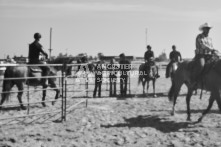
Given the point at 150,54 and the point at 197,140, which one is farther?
the point at 150,54

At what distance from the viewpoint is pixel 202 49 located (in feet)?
24.9

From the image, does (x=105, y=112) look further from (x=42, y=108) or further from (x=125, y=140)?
(x=125, y=140)

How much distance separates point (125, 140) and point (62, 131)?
58.4 inches

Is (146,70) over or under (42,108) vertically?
over

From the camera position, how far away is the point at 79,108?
29.6ft

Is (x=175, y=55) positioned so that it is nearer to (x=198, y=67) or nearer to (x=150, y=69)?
(x=150, y=69)

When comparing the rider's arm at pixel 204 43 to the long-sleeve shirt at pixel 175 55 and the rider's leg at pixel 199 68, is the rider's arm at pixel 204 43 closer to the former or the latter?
the rider's leg at pixel 199 68

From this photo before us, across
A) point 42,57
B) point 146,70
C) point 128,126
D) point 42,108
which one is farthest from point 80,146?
point 146,70

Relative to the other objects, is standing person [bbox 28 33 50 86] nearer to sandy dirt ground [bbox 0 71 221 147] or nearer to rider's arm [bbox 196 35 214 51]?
sandy dirt ground [bbox 0 71 221 147]

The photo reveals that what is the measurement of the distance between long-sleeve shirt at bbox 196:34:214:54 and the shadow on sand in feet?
6.83

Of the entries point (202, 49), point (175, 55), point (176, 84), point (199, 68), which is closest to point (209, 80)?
point (199, 68)

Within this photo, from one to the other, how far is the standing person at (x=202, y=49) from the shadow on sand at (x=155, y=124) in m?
1.45

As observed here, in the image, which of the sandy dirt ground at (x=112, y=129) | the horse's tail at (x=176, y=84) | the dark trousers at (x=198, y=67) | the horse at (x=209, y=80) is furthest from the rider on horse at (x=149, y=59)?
the dark trousers at (x=198, y=67)

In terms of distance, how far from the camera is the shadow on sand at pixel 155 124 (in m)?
6.62
